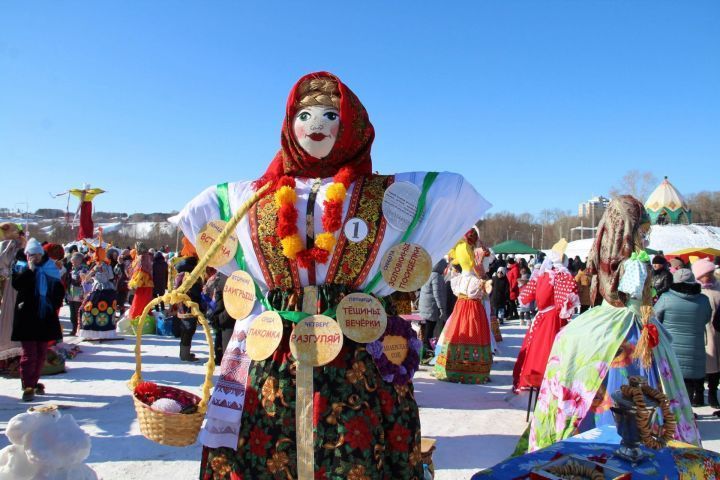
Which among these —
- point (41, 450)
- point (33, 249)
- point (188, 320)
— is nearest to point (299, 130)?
point (41, 450)

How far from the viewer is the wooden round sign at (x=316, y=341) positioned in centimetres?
214

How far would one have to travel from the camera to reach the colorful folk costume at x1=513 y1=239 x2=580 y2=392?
5703mm

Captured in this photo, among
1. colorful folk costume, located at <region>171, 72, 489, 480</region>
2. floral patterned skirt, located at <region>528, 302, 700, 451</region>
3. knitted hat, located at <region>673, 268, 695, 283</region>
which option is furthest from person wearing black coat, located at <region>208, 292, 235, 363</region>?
knitted hat, located at <region>673, 268, 695, 283</region>

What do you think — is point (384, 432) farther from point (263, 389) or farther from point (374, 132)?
point (374, 132)

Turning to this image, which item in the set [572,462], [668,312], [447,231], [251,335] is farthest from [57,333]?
[668,312]

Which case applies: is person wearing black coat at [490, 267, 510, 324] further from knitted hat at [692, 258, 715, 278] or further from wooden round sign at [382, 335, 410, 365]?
wooden round sign at [382, 335, 410, 365]

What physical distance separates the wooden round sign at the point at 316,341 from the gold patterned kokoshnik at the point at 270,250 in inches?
8.1

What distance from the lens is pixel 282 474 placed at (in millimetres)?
2102

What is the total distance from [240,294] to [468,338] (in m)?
5.49

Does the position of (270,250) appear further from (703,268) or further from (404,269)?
(703,268)

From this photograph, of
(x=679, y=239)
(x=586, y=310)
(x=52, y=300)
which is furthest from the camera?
(x=679, y=239)

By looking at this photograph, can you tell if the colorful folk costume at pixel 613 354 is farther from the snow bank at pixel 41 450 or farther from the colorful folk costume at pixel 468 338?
the colorful folk costume at pixel 468 338

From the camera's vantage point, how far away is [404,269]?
2299 mm

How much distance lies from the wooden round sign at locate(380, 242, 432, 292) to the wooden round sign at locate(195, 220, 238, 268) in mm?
658
